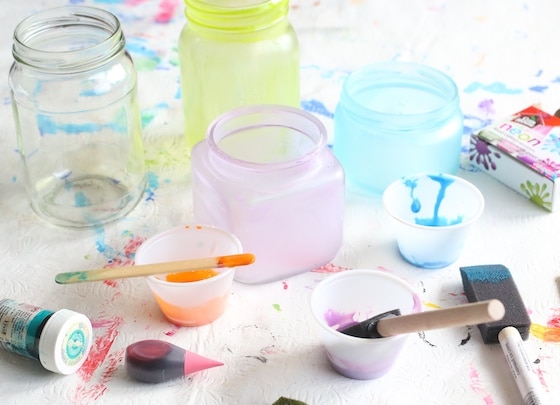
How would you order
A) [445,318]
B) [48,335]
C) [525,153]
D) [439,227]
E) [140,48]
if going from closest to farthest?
[445,318], [48,335], [439,227], [525,153], [140,48]

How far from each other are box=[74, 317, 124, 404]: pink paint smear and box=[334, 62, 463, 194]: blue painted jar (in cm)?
36

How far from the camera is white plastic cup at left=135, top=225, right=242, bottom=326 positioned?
2.86 feet

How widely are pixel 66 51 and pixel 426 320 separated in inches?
20.1

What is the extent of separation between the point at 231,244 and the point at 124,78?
27 centimetres

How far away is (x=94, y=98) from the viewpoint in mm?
1046

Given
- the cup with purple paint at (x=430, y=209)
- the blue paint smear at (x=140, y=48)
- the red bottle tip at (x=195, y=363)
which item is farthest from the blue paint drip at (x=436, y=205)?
the blue paint smear at (x=140, y=48)

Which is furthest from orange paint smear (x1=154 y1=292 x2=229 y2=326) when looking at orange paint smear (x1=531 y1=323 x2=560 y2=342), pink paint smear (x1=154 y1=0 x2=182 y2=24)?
pink paint smear (x1=154 y1=0 x2=182 y2=24)

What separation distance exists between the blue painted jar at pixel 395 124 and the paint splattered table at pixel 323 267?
5 centimetres

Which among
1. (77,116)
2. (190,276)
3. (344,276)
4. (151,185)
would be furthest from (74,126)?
(344,276)

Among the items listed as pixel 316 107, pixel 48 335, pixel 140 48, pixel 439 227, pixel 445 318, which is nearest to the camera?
pixel 445 318

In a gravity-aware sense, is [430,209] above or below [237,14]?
below

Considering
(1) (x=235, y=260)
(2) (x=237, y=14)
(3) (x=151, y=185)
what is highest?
(2) (x=237, y=14)

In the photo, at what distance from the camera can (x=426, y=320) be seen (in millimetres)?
745

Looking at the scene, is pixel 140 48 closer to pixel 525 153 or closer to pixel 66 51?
pixel 66 51
